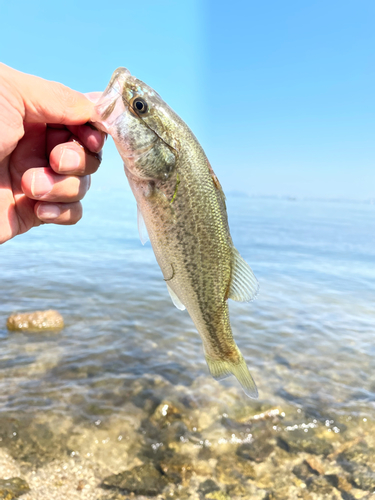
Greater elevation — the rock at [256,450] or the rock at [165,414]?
the rock at [165,414]

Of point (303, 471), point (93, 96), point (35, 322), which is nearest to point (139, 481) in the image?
point (303, 471)

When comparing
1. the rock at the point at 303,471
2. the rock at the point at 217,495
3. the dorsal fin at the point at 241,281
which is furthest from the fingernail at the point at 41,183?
the rock at the point at 303,471

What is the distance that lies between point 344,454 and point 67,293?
29.9 feet

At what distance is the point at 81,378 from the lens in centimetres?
633

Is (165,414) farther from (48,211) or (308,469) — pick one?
(48,211)

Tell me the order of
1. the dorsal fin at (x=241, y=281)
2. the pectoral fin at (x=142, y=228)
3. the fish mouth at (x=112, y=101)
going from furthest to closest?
the dorsal fin at (x=241, y=281) < the pectoral fin at (x=142, y=228) < the fish mouth at (x=112, y=101)

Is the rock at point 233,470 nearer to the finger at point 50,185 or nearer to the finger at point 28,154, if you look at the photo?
the finger at point 50,185

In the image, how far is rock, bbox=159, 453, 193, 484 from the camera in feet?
14.4

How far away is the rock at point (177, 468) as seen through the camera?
4387 millimetres

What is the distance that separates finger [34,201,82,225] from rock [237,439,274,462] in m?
4.03

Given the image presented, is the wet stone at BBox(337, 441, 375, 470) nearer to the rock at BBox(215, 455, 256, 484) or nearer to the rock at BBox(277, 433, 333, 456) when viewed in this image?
the rock at BBox(277, 433, 333, 456)

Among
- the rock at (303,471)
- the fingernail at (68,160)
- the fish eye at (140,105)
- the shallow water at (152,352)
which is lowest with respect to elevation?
the rock at (303,471)

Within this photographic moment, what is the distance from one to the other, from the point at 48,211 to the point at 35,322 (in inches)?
230

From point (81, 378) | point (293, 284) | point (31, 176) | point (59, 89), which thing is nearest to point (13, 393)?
point (81, 378)
